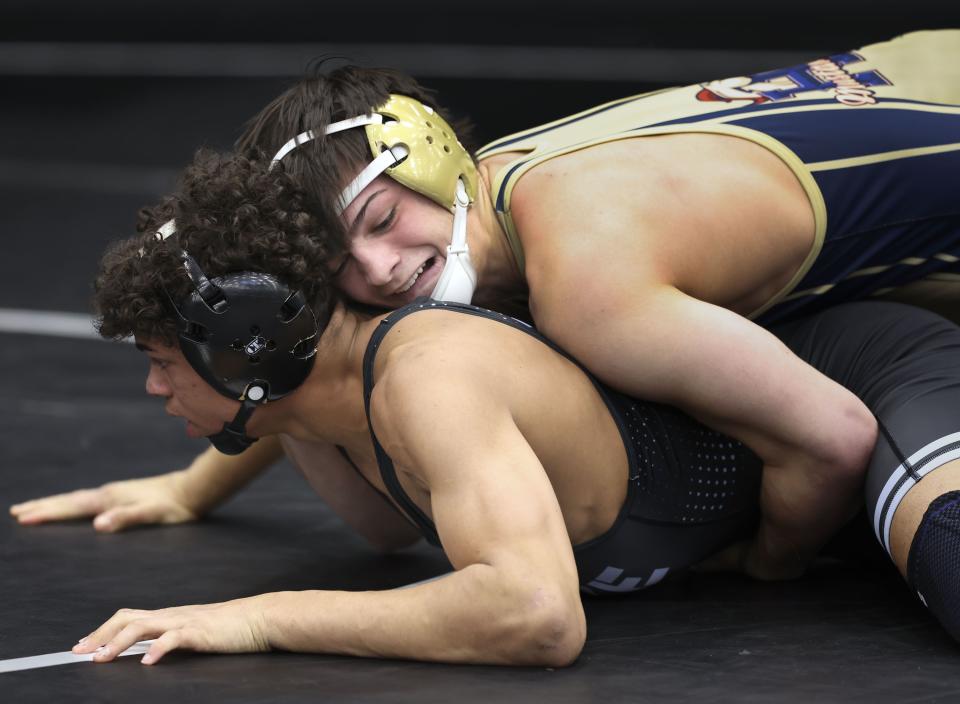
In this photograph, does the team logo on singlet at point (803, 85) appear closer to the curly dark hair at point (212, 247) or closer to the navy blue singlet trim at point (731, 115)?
the navy blue singlet trim at point (731, 115)

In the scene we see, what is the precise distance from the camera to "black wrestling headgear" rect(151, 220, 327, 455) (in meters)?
2.46

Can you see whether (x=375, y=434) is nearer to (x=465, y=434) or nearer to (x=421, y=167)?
(x=465, y=434)

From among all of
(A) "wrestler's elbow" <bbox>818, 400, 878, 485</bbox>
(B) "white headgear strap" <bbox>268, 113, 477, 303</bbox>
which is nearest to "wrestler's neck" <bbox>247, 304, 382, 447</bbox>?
(B) "white headgear strap" <bbox>268, 113, 477, 303</bbox>

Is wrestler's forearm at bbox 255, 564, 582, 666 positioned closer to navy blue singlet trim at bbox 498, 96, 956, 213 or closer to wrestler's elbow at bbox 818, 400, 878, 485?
wrestler's elbow at bbox 818, 400, 878, 485

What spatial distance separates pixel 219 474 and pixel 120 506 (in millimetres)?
232

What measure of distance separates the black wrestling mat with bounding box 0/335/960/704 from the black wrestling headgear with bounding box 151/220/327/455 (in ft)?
1.48

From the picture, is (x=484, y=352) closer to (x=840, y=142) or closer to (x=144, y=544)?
(x=840, y=142)

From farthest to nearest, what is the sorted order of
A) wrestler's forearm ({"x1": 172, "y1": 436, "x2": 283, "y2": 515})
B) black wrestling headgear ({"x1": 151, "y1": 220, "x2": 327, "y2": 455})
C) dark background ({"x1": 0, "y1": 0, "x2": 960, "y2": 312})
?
1. dark background ({"x1": 0, "y1": 0, "x2": 960, "y2": 312})
2. wrestler's forearm ({"x1": 172, "y1": 436, "x2": 283, "y2": 515})
3. black wrestling headgear ({"x1": 151, "y1": 220, "x2": 327, "y2": 455})

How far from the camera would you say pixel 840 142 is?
2.90m

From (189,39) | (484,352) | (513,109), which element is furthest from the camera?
(189,39)

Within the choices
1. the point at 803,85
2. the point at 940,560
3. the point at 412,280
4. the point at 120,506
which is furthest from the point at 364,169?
the point at 940,560

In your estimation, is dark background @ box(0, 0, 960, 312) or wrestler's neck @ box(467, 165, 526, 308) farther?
dark background @ box(0, 0, 960, 312)

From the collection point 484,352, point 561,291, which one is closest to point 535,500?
point 484,352

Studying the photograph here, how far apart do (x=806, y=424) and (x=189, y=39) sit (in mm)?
8200
